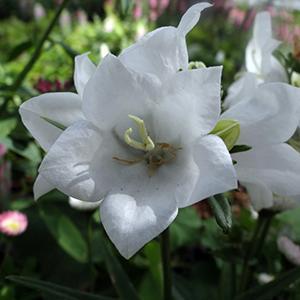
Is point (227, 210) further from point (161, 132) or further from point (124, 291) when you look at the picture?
point (124, 291)

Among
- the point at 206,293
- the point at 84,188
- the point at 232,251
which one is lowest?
the point at 206,293

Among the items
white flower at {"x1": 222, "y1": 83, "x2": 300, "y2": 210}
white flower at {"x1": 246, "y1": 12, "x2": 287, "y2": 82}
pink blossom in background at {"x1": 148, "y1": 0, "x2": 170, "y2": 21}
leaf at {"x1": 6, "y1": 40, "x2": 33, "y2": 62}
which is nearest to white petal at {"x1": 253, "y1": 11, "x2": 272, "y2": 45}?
white flower at {"x1": 246, "y1": 12, "x2": 287, "y2": 82}

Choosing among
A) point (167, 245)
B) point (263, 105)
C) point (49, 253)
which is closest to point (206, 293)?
point (49, 253)

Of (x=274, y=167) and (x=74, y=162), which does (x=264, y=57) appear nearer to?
(x=274, y=167)

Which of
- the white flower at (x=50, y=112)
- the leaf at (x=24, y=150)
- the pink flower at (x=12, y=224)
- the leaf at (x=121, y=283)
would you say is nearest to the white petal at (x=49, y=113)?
the white flower at (x=50, y=112)

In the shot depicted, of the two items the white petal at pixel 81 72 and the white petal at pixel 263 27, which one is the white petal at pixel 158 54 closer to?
the white petal at pixel 81 72

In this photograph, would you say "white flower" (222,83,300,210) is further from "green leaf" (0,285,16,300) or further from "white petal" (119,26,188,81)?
"green leaf" (0,285,16,300)
